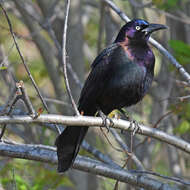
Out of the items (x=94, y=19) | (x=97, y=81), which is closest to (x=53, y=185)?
(x=97, y=81)

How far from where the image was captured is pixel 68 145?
370cm

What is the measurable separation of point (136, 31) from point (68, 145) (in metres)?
1.48

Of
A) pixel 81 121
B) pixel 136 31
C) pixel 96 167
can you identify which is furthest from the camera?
pixel 136 31

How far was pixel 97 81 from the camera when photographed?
410cm

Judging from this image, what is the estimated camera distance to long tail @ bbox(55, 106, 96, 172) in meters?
3.51

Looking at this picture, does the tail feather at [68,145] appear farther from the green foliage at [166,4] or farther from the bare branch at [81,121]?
the green foliage at [166,4]

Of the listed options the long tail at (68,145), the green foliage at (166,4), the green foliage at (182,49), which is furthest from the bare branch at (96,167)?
the green foliage at (166,4)

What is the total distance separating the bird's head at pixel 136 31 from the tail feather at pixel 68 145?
108 cm

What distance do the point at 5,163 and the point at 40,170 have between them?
55 cm

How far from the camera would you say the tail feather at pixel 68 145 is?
3.51m

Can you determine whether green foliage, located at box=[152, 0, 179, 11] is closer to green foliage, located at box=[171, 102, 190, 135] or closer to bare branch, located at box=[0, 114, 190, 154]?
green foliage, located at box=[171, 102, 190, 135]

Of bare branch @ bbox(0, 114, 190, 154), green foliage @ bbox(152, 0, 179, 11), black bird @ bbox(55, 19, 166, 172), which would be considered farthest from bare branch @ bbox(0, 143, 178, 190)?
green foliage @ bbox(152, 0, 179, 11)

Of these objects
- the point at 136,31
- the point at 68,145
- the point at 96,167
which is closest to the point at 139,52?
the point at 136,31

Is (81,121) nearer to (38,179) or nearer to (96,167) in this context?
(96,167)
